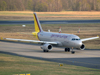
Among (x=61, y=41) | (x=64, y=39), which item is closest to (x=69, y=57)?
(x=64, y=39)

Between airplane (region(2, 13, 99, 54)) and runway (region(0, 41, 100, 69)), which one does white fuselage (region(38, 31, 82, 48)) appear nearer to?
airplane (region(2, 13, 99, 54))

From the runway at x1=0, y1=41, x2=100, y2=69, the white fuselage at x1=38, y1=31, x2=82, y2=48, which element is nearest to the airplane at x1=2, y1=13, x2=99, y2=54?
the white fuselage at x1=38, y1=31, x2=82, y2=48

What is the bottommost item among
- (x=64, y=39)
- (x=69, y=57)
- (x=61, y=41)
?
(x=69, y=57)

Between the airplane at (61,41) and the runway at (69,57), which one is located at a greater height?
the airplane at (61,41)

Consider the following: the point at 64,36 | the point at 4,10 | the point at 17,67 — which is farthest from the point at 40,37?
the point at 4,10

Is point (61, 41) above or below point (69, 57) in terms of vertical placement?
above

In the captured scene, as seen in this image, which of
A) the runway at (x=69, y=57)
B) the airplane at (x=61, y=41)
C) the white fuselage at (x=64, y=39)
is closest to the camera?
the runway at (x=69, y=57)

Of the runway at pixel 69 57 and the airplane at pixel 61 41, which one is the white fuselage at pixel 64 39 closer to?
the airplane at pixel 61 41

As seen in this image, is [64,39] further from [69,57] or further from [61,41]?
[69,57]

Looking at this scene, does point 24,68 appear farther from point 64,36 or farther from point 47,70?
point 64,36

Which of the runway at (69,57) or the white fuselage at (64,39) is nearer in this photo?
the runway at (69,57)

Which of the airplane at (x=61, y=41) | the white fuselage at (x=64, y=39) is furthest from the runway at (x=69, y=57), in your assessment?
the white fuselage at (x=64, y=39)

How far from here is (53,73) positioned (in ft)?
82.3

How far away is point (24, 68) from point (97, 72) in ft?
27.6
